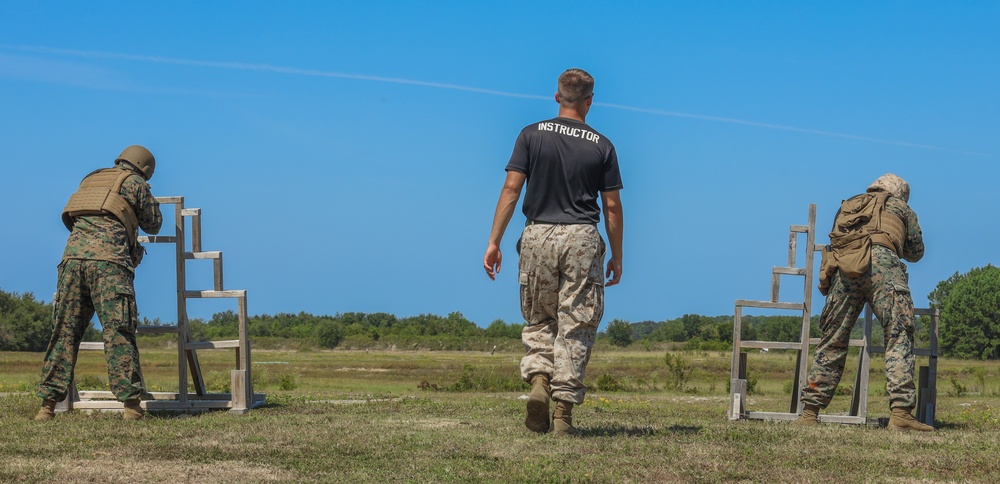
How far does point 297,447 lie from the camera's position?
8039mm

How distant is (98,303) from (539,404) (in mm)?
4608

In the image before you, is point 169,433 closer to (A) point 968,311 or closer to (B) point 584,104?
(B) point 584,104

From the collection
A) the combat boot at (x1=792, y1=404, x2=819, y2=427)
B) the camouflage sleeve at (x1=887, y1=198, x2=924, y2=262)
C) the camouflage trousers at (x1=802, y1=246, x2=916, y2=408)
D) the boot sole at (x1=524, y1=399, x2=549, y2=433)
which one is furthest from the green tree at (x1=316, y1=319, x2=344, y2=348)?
the boot sole at (x1=524, y1=399, x2=549, y2=433)

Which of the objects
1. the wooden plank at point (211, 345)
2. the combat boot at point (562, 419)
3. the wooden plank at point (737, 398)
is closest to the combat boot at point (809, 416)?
the wooden plank at point (737, 398)

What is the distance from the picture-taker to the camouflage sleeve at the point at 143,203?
34.8 feet

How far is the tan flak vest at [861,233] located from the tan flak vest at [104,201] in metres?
6.98

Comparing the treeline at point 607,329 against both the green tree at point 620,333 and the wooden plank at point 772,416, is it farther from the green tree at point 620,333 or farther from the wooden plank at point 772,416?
the wooden plank at point 772,416

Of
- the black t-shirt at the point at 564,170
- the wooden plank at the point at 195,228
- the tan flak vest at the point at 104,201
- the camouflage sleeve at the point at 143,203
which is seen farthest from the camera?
the wooden plank at the point at 195,228

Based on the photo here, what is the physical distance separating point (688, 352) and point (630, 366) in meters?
22.1

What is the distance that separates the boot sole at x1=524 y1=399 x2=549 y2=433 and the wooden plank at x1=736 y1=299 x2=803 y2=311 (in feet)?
10.9

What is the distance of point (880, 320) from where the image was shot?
10.6 meters

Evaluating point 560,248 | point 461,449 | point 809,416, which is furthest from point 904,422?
point 461,449

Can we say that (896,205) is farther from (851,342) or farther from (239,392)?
(239,392)

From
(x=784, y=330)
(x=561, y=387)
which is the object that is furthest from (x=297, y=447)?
Answer: (x=784, y=330)
